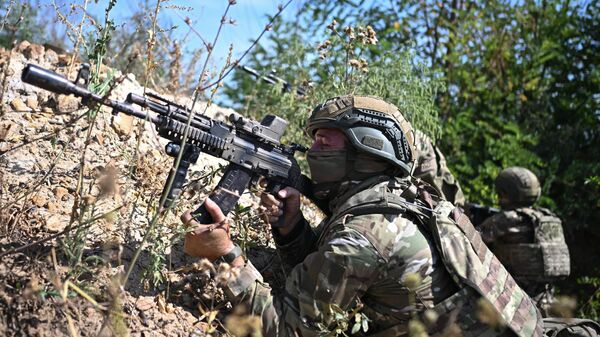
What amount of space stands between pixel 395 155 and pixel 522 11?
6434 millimetres

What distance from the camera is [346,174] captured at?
377 centimetres

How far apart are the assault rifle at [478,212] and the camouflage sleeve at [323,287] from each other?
375cm

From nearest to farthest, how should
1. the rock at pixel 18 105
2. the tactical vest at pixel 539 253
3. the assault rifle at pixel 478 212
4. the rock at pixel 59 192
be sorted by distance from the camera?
1. the rock at pixel 59 192
2. the rock at pixel 18 105
3. the tactical vest at pixel 539 253
4. the assault rifle at pixel 478 212

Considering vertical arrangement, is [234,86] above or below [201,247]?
above

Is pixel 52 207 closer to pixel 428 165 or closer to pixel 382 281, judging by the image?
pixel 382 281

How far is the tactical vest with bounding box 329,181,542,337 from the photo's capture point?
11.2 ft

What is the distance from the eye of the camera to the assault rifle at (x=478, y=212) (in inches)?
269

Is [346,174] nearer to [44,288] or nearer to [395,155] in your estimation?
[395,155]

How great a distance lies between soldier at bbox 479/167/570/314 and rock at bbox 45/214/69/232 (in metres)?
4.08

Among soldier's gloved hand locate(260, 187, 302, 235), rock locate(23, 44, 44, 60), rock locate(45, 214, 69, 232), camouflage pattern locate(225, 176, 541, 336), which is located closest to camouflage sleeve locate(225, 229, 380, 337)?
camouflage pattern locate(225, 176, 541, 336)

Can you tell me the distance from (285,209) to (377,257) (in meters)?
0.84

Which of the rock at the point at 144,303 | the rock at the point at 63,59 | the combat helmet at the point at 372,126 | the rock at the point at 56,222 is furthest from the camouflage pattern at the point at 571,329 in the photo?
the rock at the point at 63,59

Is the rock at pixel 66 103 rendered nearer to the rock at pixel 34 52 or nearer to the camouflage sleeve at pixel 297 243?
the rock at pixel 34 52

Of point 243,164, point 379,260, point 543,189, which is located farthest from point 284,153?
point 543,189
